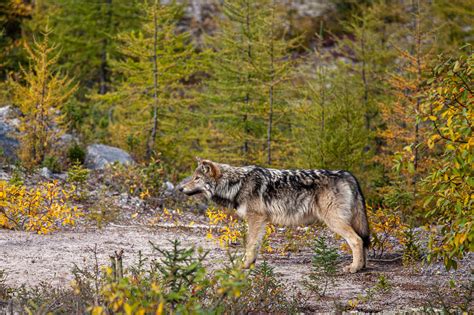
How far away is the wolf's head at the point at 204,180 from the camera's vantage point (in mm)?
9023

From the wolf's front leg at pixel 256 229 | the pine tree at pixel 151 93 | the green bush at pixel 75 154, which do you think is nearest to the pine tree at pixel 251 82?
the pine tree at pixel 151 93

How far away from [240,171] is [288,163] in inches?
292

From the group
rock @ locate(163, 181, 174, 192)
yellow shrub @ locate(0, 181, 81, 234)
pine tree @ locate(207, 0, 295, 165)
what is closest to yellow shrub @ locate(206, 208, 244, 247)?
rock @ locate(163, 181, 174, 192)

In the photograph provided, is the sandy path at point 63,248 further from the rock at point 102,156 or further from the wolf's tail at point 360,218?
the rock at point 102,156

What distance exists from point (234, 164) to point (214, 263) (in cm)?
977

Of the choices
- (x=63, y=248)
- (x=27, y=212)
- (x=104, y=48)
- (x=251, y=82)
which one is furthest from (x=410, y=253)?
(x=104, y=48)

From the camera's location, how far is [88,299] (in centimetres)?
570

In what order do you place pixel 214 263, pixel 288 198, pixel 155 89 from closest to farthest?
pixel 214 263
pixel 288 198
pixel 155 89

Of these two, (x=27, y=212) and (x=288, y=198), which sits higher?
(x=288, y=198)

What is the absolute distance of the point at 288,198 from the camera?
8.70 metres

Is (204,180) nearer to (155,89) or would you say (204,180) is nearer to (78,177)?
(78,177)

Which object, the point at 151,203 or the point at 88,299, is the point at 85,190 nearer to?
the point at 151,203

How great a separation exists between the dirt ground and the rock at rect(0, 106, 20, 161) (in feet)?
15.9

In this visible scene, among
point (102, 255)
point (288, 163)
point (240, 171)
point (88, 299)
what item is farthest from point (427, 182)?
point (288, 163)
